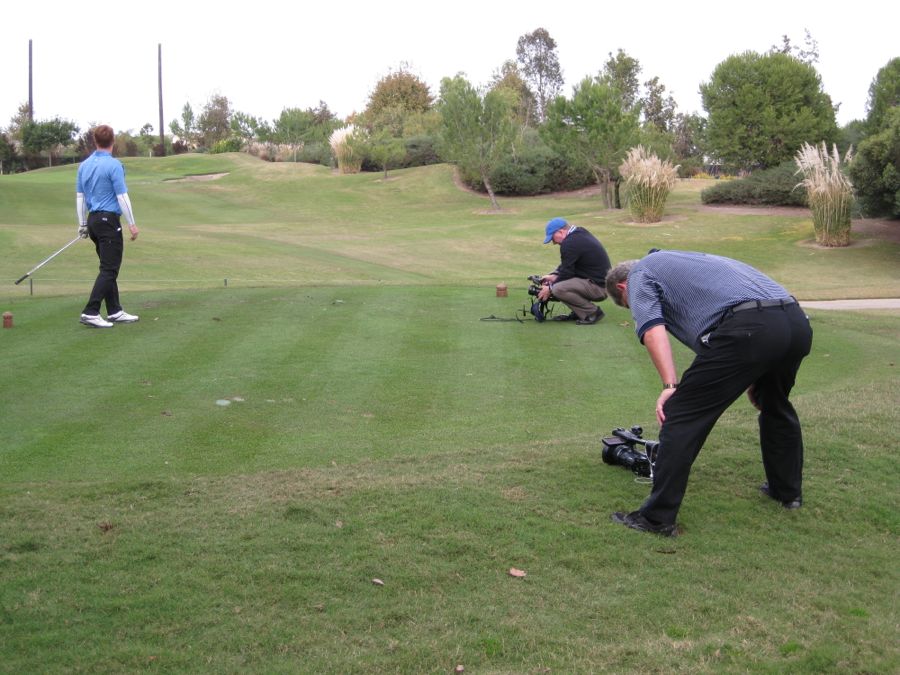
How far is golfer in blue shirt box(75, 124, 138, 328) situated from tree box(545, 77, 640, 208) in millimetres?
26383

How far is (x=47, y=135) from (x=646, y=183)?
46.2 m

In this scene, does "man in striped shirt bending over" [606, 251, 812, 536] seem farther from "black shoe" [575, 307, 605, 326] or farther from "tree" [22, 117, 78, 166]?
"tree" [22, 117, 78, 166]

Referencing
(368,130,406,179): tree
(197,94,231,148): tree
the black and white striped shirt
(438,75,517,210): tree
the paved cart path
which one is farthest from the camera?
(197,94,231,148): tree

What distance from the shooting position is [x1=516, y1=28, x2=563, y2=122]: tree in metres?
83.3

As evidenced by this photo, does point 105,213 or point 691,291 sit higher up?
point 105,213

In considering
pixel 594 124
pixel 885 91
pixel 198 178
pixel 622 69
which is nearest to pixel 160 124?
pixel 198 178

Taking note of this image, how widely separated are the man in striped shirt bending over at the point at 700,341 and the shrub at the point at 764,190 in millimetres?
30405

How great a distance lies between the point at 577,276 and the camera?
12203 mm

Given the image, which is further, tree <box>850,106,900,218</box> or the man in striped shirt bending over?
tree <box>850,106,900,218</box>

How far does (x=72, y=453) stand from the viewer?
6.08m

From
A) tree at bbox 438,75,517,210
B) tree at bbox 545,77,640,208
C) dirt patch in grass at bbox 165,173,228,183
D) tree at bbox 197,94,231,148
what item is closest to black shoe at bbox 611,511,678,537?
tree at bbox 545,77,640,208

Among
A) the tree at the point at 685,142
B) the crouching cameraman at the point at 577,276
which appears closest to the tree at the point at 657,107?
the tree at the point at 685,142

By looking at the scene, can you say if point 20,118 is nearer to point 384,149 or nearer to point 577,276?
point 384,149

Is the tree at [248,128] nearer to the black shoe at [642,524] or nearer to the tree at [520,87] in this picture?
the tree at [520,87]
